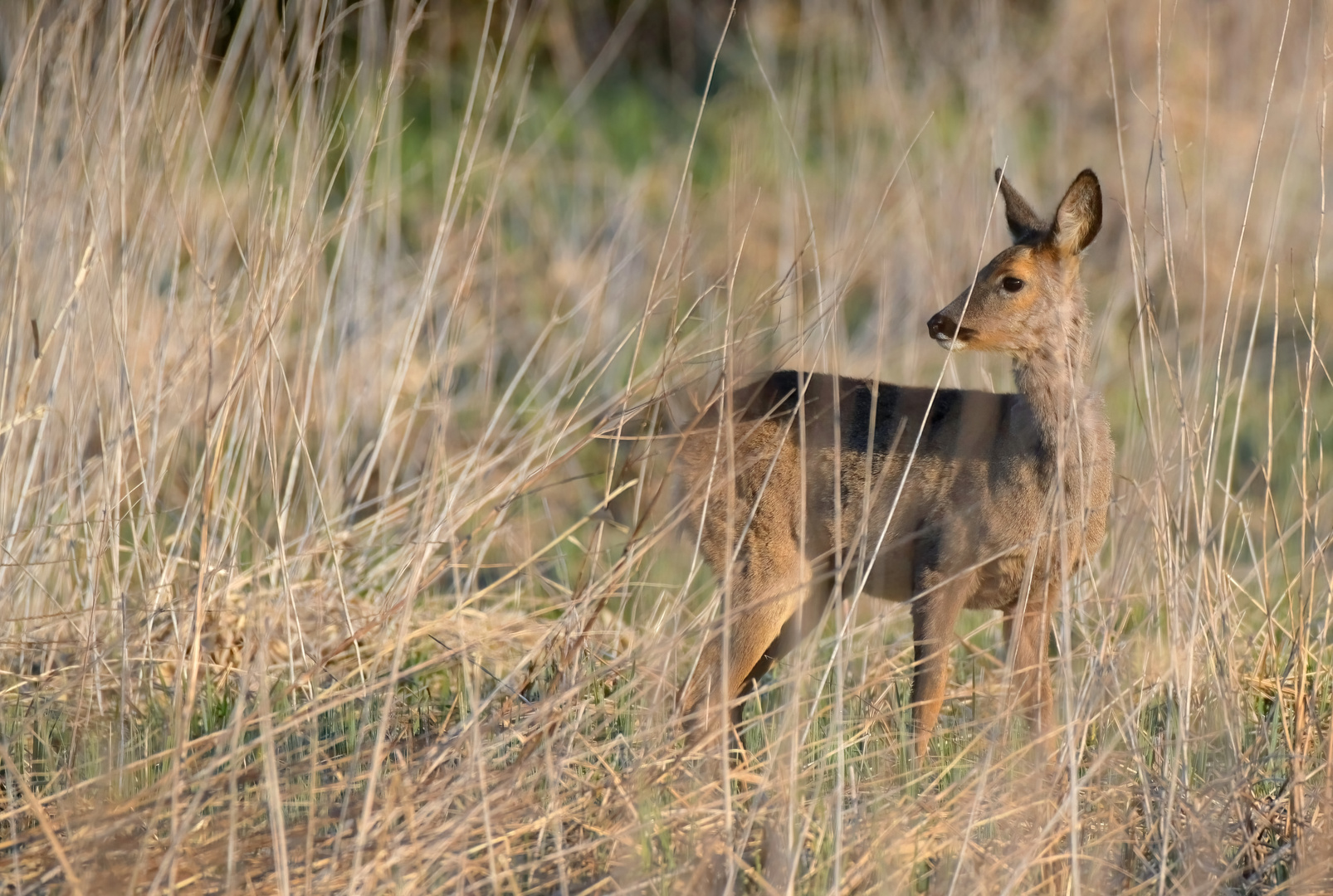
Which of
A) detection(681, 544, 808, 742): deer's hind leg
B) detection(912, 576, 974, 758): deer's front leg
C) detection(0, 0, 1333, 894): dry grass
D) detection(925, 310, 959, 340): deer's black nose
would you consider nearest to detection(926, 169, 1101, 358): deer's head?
detection(925, 310, 959, 340): deer's black nose

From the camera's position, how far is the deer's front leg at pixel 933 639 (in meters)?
3.60

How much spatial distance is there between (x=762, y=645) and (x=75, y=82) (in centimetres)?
226

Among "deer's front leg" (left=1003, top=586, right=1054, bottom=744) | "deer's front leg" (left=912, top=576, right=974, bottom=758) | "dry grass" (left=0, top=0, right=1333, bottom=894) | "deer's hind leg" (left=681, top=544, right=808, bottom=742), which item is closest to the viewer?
"dry grass" (left=0, top=0, right=1333, bottom=894)

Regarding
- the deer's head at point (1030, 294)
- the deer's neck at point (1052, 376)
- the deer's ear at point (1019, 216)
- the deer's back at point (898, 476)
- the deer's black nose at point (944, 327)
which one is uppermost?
the deer's ear at point (1019, 216)

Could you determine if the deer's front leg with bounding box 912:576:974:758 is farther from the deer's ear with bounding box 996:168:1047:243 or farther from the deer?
the deer's ear with bounding box 996:168:1047:243

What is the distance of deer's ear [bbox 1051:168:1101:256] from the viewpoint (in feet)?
11.9

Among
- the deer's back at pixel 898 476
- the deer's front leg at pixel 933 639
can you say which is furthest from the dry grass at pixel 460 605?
the deer's back at pixel 898 476

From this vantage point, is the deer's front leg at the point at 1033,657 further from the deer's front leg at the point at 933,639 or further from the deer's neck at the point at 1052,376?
the deer's neck at the point at 1052,376

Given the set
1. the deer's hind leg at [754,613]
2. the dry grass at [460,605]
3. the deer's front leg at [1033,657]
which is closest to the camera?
the dry grass at [460,605]

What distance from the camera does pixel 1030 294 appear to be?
3.74 m

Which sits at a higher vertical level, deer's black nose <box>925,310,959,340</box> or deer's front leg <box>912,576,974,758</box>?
deer's black nose <box>925,310,959,340</box>

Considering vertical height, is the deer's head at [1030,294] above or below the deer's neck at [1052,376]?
above

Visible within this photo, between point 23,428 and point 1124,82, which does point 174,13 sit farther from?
point 1124,82

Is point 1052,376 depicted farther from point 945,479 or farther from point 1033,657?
point 1033,657
